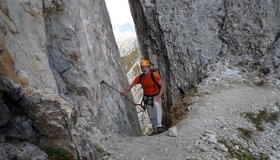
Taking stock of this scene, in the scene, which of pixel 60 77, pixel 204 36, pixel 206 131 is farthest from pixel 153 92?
pixel 204 36

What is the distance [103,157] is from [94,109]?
3.06 m

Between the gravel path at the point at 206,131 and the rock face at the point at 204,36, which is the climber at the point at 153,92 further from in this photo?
the rock face at the point at 204,36

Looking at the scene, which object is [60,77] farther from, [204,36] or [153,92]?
[204,36]

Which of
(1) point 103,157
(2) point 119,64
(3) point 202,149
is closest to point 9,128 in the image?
(1) point 103,157

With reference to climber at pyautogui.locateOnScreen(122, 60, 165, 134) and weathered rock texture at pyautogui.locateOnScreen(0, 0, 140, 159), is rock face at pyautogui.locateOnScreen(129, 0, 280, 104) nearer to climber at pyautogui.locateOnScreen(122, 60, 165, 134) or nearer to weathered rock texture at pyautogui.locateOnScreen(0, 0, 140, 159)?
weathered rock texture at pyautogui.locateOnScreen(0, 0, 140, 159)

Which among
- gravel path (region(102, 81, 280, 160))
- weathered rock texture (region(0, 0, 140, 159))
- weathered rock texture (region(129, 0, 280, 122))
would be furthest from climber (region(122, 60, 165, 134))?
weathered rock texture (region(129, 0, 280, 122))

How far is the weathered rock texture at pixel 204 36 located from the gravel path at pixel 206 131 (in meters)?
2.98

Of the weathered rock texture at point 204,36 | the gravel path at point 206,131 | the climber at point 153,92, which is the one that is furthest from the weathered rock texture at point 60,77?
the weathered rock texture at point 204,36

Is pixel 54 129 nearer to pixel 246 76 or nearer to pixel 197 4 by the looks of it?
pixel 246 76

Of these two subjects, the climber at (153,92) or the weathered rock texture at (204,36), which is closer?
the climber at (153,92)

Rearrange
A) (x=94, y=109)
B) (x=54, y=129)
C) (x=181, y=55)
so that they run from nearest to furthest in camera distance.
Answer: (x=54, y=129)
(x=94, y=109)
(x=181, y=55)

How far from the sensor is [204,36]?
2314cm

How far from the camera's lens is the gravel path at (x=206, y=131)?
12.3 metres

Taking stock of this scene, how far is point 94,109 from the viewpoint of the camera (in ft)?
48.3
